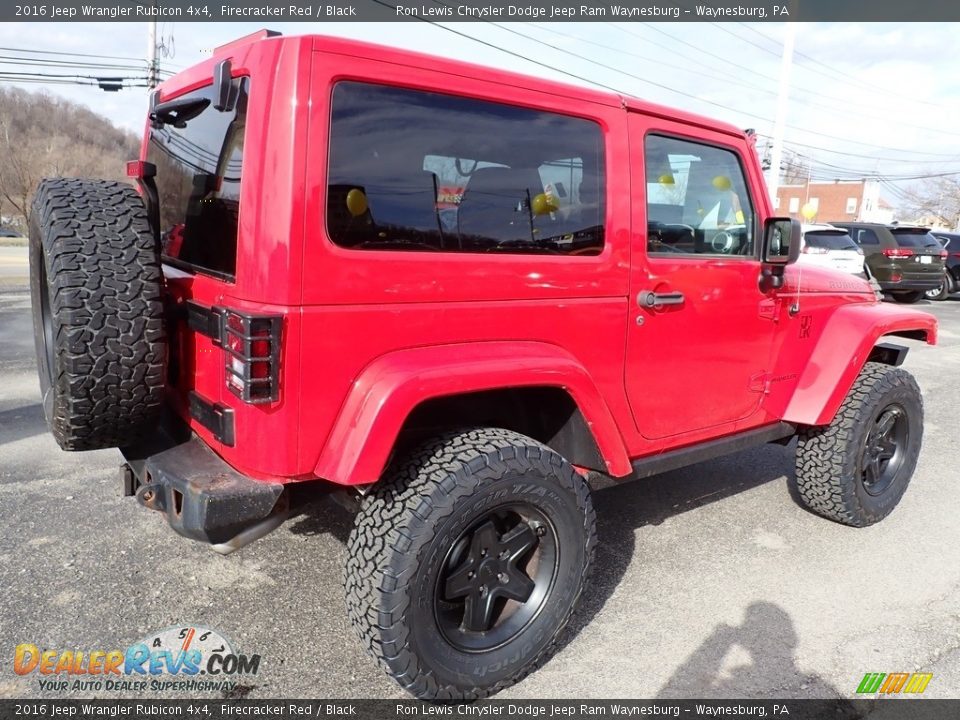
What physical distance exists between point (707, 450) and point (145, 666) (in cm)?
247

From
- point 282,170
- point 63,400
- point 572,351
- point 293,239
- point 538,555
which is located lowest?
point 538,555

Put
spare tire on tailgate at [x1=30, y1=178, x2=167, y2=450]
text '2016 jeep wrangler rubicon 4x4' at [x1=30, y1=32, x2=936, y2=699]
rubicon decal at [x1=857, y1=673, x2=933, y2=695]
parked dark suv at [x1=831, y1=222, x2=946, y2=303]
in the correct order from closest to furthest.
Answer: text '2016 jeep wrangler rubicon 4x4' at [x1=30, y1=32, x2=936, y2=699] → spare tire on tailgate at [x1=30, y1=178, x2=167, y2=450] → rubicon decal at [x1=857, y1=673, x2=933, y2=695] → parked dark suv at [x1=831, y1=222, x2=946, y2=303]

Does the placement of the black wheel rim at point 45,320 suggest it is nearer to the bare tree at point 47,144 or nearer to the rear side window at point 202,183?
the rear side window at point 202,183

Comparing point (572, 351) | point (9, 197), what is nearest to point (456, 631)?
point (572, 351)

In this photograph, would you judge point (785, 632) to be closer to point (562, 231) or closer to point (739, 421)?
point (739, 421)

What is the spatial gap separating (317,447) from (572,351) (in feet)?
3.32

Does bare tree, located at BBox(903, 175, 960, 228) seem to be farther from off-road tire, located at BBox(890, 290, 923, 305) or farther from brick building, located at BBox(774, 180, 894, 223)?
off-road tire, located at BBox(890, 290, 923, 305)

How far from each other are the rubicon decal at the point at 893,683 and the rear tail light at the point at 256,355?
2348 millimetres

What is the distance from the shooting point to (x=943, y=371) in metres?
8.51

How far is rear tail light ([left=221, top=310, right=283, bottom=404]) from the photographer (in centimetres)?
196

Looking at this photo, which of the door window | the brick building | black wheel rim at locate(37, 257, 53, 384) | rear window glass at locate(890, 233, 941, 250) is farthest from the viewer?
the brick building

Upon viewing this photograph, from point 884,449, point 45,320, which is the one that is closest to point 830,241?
point 884,449

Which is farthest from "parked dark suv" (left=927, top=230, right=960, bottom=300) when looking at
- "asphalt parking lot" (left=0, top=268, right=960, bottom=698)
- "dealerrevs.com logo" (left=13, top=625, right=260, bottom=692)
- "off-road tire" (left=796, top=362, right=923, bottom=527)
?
"dealerrevs.com logo" (left=13, top=625, right=260, bottom=692)

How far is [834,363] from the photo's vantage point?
11.6 feet
